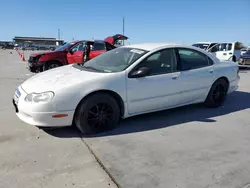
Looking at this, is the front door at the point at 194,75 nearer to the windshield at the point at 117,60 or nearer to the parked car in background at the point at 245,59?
the windshield at the point at 117,60

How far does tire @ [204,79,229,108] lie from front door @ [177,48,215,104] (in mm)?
162

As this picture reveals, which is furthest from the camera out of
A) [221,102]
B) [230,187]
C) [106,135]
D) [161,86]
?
[221,102]

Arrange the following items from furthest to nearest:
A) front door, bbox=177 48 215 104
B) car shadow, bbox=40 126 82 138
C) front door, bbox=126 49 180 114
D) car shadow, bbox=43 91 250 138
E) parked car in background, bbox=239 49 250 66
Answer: parked car in background, bbox=239 49 250 66, front door, bbox=177 48 215 104, front door, bbox=126 49 180 114, car shadow, bbox=43 91 250 138, car shadow, bbox=40 126 82 138

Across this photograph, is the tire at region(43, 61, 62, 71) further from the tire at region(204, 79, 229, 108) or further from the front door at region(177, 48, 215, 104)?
the tire at region(204, 79, 229, 108)

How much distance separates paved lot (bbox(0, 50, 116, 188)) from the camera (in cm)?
258

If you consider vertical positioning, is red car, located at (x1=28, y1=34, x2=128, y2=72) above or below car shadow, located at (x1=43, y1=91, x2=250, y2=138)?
above

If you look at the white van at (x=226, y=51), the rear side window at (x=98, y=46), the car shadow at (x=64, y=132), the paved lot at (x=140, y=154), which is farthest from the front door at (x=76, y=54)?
the white van at (x=226, y=51)

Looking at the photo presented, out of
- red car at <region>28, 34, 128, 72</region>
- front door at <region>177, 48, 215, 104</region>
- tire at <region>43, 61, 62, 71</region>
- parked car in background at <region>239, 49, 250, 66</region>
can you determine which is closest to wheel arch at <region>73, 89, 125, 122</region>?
front door at <region>177, 48, 215, 104</region>

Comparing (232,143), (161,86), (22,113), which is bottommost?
(232,143)

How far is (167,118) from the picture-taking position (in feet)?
Result: 15.3

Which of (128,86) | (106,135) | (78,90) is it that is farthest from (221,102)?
(78,90)

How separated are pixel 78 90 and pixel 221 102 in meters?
3.47

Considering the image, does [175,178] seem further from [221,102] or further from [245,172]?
[221,102]

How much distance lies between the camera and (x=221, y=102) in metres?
5.51
